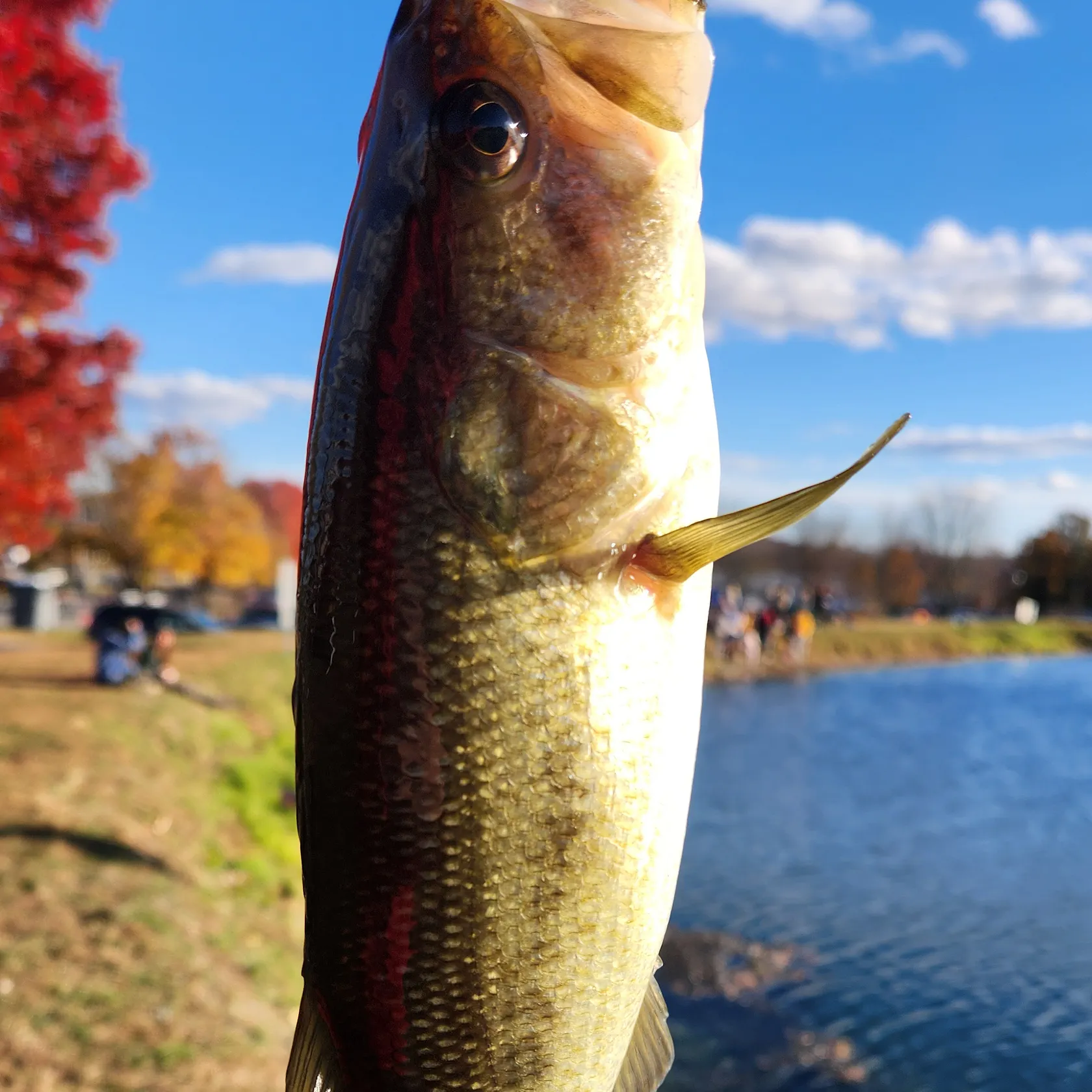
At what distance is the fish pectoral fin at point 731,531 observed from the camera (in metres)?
1.45

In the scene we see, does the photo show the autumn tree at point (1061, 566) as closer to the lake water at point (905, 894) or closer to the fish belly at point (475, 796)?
the lake water at point (905, 894)

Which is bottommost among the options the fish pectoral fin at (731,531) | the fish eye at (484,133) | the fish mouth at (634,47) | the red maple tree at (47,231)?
the fish pectoral fin at (731,531)

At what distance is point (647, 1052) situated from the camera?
1923mm

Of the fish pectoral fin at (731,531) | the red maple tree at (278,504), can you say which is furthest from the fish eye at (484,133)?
the red maple tree at (278,504)

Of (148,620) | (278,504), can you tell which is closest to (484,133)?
(148,620)

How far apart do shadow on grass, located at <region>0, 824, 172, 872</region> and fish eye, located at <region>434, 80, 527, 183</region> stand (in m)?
8.85

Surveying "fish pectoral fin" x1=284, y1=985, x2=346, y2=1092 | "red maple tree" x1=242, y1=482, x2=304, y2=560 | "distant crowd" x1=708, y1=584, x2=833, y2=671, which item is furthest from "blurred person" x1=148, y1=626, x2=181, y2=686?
"red maple tree" x1=242, y1=482, x2=304, y2=560

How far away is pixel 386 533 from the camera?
1.63m

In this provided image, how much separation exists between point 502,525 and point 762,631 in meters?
38.9

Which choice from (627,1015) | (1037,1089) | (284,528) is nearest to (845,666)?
(1037,1089)

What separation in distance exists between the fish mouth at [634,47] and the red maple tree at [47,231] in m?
6.77

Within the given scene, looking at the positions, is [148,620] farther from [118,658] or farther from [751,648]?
[751,648]

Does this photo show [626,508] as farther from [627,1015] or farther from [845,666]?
[845,666]

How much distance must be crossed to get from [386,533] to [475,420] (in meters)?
0.23
